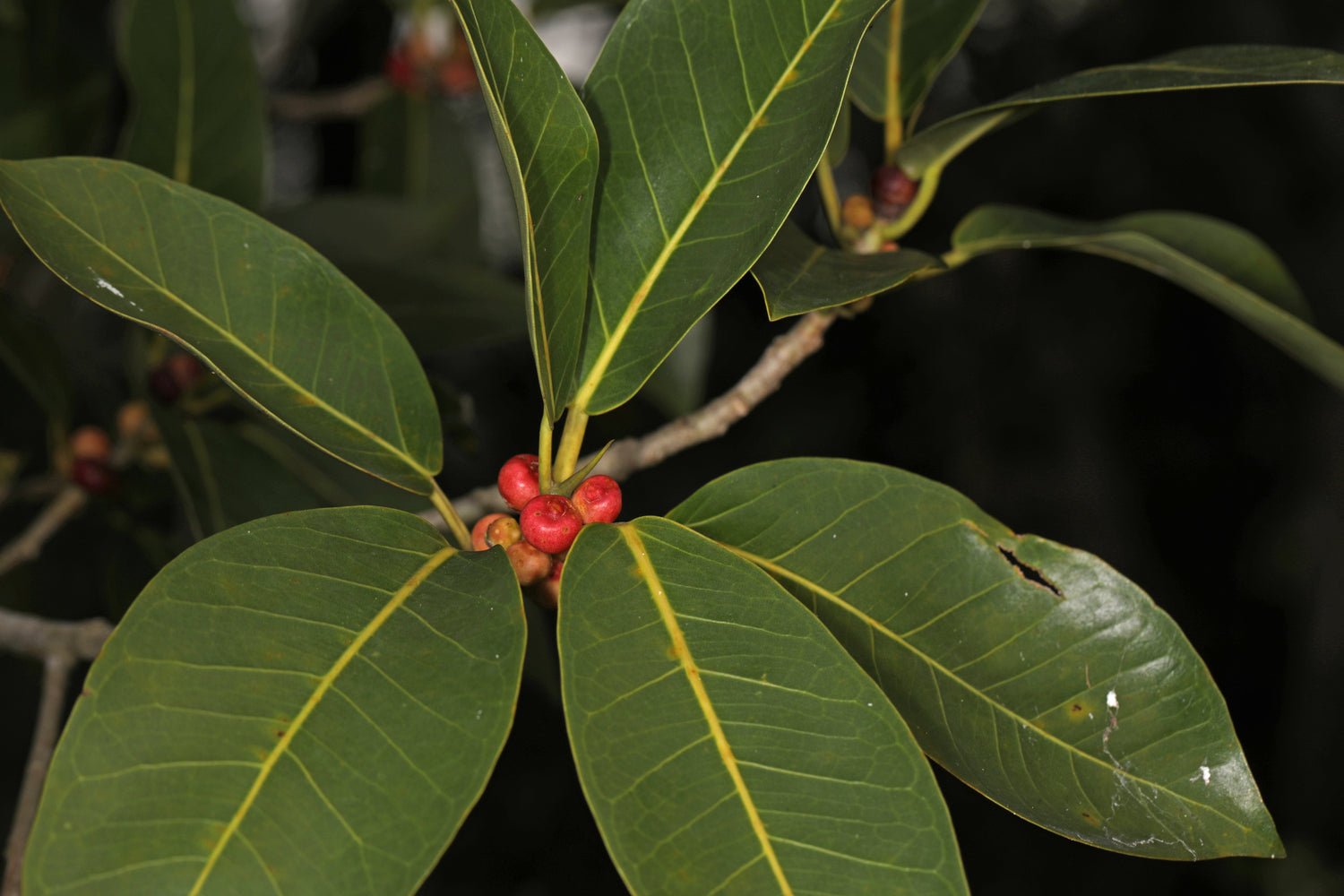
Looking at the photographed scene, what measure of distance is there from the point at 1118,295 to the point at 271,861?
9.56 feet

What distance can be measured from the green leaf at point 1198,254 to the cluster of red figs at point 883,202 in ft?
0.19

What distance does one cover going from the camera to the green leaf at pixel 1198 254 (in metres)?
0.78

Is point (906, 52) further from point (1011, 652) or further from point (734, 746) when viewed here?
point (734, 746)

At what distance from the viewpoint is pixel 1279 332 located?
795 millimetres

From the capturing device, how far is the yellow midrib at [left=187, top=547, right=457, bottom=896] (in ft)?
1.50

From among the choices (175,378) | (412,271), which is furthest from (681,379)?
(175,378)

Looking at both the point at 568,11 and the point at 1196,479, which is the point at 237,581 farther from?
the point at 1196,479

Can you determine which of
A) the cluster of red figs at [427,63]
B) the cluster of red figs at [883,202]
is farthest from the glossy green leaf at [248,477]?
the cluster of red figs at [427,63]

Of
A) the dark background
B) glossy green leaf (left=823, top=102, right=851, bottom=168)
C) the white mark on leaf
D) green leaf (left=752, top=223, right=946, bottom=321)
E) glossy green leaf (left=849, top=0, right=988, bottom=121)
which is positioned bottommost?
the dark background

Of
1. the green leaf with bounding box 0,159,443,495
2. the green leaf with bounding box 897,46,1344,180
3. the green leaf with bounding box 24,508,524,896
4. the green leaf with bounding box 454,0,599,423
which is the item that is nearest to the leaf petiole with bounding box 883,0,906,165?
the green leaf with bounding box 897,46,1344,180

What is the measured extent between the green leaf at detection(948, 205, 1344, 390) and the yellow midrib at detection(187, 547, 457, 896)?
0.57 meters

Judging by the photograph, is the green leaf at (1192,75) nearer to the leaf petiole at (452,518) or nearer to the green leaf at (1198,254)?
the green leaf at (1198,254)

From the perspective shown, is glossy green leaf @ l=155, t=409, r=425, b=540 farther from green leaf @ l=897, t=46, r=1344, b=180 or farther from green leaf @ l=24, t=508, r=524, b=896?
green leaf @ l=897, t=46, r=1344, b=180

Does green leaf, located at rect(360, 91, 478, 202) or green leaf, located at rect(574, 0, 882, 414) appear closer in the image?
green leaf, located at rect(574, 0, 882, 414)
